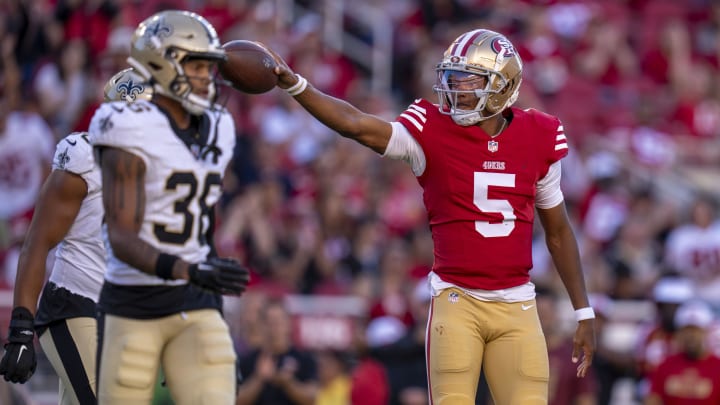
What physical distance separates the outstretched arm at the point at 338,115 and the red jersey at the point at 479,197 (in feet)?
0.55

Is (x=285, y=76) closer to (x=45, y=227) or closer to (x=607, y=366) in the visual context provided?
(x=45, y=227)

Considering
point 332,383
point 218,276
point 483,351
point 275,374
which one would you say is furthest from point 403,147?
point 332,383

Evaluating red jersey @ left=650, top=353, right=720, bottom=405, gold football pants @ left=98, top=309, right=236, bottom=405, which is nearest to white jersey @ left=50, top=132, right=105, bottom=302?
gold football pants @ left=98, top=309, right=236, bottom=405

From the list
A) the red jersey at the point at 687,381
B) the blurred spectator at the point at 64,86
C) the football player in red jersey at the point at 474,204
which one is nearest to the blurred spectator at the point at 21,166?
the blurred spectator at the point at 64,86

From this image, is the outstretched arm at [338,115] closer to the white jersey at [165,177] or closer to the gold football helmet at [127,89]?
the gold football helmet at [127,89]

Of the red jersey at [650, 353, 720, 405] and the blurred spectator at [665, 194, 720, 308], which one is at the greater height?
the blurred spectator at [665, 194, 720, 308]

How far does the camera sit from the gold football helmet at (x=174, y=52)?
512 cm

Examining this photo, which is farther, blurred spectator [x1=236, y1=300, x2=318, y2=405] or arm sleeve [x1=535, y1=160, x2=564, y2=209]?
blurred spectator [x1=236, y1=300, x2=318, y2=405]

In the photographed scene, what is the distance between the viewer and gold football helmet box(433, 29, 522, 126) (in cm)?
613

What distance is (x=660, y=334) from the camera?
10453 millimetres

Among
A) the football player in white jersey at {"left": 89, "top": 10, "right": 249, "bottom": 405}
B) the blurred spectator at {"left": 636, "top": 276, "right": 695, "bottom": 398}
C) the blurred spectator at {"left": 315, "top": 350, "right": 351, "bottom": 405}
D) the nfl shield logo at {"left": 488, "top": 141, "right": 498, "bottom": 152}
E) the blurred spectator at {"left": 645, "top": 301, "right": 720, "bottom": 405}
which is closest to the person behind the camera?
the football player in white jersey at {"left": 89, "top": 10, "right": 249, "bottom": 405}

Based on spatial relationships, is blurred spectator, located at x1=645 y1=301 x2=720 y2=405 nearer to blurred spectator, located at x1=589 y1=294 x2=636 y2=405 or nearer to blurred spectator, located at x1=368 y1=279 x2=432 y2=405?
blurred spectator, located at x1=589 y1=294 x2=636 y2=405

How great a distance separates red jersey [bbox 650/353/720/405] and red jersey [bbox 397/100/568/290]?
13.6 ft

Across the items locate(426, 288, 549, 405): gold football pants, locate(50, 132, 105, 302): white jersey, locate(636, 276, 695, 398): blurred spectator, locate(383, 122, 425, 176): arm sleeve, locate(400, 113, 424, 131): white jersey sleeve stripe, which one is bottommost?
locate(636, 276, 695, 398): blurred spectator
